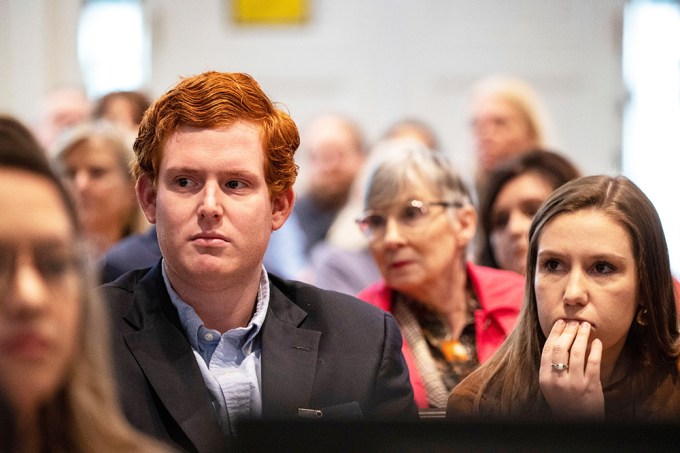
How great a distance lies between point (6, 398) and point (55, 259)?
6.8 inches

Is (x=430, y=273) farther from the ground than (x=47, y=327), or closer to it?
closer to it

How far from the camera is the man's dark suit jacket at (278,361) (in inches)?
77.8

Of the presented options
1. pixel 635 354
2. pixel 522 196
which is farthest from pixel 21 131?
pixel 522 196

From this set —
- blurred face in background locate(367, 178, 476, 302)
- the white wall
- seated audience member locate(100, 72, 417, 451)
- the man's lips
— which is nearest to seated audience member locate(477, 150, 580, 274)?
blurred face in background locate(367, 178, 476, 302)

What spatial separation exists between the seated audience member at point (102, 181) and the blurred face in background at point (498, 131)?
1.91 m

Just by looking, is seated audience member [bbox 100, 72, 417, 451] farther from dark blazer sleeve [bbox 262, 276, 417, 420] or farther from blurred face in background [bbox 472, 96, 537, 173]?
blurred face in background [bbox 472, 96, 537, 173]

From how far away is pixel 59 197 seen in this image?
4.17 ft

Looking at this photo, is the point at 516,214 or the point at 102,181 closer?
the point at 516,214

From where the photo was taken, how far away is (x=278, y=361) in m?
2.11

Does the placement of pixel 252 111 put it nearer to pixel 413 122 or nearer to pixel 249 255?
pixel 249 255

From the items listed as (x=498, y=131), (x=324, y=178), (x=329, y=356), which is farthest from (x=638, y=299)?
(x=324, y=178)

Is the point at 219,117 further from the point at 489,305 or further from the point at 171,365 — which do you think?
the point at 489,305

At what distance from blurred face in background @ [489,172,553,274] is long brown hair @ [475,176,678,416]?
1.02 meters

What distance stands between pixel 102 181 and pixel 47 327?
2.58 meters
